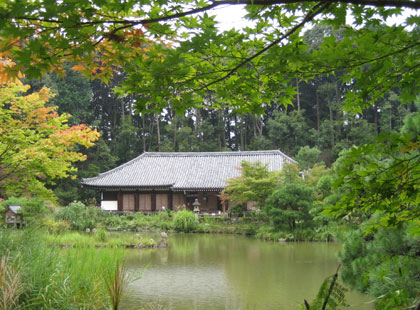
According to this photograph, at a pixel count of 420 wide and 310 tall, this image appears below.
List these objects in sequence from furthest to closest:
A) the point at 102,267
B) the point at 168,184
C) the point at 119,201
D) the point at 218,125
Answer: the point at 218,125, the point at 119,201, the point at 168,184, the point at 102,267

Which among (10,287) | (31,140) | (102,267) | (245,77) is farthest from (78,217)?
(245,77)

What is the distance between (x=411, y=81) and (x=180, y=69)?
1236 mm

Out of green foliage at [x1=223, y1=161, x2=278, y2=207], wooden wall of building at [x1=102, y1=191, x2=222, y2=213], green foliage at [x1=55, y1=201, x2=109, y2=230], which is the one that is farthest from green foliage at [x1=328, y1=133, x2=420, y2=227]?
wooden wall of building at [x1=102, y1=191, x2=222, y2=213]

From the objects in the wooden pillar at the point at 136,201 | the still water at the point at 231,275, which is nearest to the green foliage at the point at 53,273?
the still water at the point at 231,275

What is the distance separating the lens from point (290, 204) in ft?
47.1

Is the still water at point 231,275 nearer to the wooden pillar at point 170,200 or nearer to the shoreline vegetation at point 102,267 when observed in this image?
the shoreline vegetation at point 102,267

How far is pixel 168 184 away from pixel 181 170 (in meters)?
2.03

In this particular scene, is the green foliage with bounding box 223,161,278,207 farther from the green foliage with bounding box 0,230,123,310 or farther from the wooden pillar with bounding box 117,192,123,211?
the green foliage with bounding box 0,230,123,310

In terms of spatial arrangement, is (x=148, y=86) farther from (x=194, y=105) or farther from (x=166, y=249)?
(x=166, y=249)

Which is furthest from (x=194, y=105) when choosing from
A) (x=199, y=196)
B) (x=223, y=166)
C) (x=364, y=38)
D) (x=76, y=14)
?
(x=223, y=166)

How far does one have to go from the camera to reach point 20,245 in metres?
4.60

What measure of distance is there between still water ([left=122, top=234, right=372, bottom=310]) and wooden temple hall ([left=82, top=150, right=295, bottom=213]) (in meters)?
8.17

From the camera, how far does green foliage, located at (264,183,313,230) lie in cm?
1386

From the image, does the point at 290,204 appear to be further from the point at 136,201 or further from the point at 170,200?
the point at 136,201
